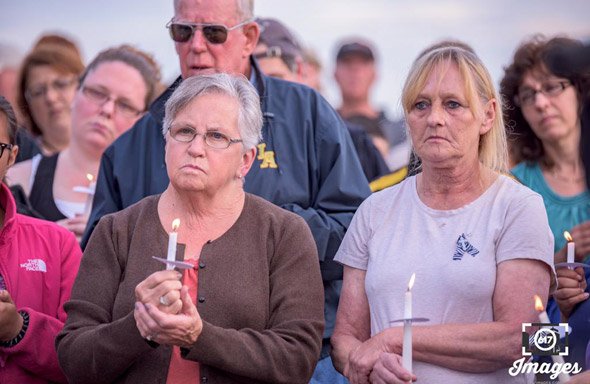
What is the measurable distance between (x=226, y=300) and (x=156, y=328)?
458mm

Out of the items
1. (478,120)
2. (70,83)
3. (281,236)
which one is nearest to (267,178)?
(281,236)

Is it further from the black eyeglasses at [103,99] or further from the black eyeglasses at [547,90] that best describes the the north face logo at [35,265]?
the black eyeglasses at [547,90]

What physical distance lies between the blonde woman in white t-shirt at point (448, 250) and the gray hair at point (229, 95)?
59 cm

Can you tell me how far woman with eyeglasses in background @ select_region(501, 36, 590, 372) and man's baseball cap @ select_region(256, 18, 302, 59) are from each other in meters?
1.58

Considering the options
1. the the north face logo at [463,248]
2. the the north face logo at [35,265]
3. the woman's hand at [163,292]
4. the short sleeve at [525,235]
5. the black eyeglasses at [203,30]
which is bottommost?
the the north face logo at [35,265]

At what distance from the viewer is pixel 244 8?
18.9 ft

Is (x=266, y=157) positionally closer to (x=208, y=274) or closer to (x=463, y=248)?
(x=208, y=274)

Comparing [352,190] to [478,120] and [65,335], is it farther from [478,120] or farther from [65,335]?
[65,335]

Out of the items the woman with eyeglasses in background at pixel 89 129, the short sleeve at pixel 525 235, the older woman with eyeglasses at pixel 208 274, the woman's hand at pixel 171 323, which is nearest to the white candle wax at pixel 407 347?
the older woman with eyeglasses at pixel 208 274

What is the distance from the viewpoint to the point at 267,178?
17.7 ft

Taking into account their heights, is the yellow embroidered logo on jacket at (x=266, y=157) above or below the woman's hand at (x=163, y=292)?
above

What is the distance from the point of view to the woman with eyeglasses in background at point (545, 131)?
599 centimetres

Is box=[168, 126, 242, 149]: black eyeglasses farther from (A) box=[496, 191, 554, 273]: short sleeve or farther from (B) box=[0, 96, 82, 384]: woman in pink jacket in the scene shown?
(A) box=[496, 191, 554, 273]: short sleeve

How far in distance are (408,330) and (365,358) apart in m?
0.53
